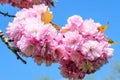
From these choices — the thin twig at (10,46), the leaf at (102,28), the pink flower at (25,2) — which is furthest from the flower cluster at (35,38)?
the pink flower at (25,2)

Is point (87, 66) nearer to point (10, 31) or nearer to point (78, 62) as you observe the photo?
point (78, 62)

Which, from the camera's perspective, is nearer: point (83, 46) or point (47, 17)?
point (83, 46)

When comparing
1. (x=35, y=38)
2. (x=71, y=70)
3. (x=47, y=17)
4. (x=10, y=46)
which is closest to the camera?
(x=35, y=38)

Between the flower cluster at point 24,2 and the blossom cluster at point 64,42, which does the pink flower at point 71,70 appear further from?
the flower cluster at point 24,2

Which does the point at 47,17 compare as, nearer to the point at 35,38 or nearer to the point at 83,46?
the point at 35,38

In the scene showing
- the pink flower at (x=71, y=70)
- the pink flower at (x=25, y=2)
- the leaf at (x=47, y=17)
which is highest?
the pink flower at (x=25, y=2)

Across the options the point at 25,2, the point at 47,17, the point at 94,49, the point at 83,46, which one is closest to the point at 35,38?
the point at 47,17

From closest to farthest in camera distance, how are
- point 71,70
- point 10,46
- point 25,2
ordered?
point 71,70 < point 10,46 < point 25,2

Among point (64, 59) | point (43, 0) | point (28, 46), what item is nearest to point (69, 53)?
point (64, 59)
